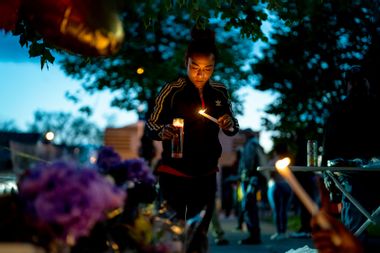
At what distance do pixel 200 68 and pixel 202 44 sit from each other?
0.22 metres

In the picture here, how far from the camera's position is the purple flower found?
7.06ft

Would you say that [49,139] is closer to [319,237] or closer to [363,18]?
[363,18]

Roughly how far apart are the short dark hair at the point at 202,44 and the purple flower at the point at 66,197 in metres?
2.63

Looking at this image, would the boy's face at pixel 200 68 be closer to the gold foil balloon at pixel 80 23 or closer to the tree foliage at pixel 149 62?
the gold foil balloon at pixel 80 23

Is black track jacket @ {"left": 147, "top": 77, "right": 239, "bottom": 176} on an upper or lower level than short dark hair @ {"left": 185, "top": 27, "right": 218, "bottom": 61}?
lower

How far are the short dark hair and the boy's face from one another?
1.7 inches

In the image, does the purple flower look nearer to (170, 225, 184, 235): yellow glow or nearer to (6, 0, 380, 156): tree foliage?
(170, 225, 184, 235): yellow glow

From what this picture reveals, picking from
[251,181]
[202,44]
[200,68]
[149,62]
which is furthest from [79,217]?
[149,62]

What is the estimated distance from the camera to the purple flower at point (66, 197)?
215 centimetres

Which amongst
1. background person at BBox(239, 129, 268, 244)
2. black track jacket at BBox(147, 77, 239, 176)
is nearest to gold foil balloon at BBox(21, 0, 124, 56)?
black track jacket at BBox(147, 77, 239, 176)

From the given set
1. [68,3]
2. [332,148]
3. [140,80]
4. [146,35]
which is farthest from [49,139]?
[68,3]

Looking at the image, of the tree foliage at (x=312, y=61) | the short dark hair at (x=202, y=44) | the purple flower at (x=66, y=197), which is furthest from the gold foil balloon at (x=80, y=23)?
the tree foliage at (x=312, y=61)

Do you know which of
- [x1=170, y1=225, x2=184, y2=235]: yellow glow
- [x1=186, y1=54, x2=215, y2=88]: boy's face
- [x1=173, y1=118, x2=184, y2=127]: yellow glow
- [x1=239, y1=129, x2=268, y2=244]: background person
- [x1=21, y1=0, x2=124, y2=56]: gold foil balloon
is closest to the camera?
[x1=170, y1=225, x2=184, y2=235]: yellow glow

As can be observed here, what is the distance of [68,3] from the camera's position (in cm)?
324
